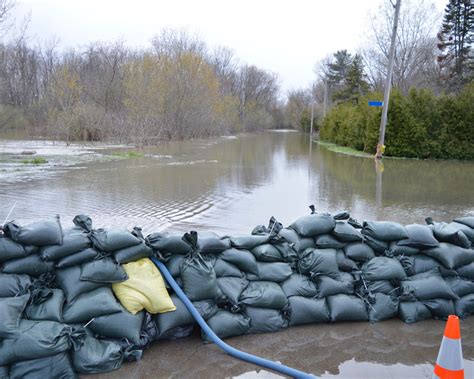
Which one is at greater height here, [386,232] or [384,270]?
[386,232]

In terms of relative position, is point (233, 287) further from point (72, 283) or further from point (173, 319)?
point (72, 283)

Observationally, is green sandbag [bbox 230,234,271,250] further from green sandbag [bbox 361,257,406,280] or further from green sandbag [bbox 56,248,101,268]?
green sandbag [bbox 56,248,101,268]

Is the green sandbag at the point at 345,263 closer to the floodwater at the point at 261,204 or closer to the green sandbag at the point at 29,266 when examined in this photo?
the floodwater at the point at 261,204

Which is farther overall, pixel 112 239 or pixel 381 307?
pixel 381 307

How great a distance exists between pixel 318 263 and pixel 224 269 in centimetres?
85

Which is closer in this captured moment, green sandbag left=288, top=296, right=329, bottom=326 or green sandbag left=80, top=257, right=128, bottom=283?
green sandbag left=80, top=257, right=128, bottom=283

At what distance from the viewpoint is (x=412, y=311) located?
12.2 ft

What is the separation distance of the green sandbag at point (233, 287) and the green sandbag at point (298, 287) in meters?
0.36

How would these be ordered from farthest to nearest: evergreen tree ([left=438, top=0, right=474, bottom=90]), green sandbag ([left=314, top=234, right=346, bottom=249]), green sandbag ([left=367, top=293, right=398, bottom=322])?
evergreen tree ([left=438, top=0, right=474, bottom=90]) → green sandbag ([left=314, top=234, right=346, bottom=249]) → green sandbag ([left=367, top=293, right=398, bottom=322])

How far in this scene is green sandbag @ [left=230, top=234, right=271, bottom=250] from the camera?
3.76 m

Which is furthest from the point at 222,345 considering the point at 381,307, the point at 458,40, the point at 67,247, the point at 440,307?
the point at 458,40

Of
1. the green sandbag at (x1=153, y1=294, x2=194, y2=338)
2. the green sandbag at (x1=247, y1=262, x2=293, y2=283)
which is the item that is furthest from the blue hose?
the green sandbag at (x1=247, y1=262, x2=293, y2=283)

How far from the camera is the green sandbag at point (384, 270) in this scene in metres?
3.80

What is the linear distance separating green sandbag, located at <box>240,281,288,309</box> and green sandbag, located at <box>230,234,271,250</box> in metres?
0.36
